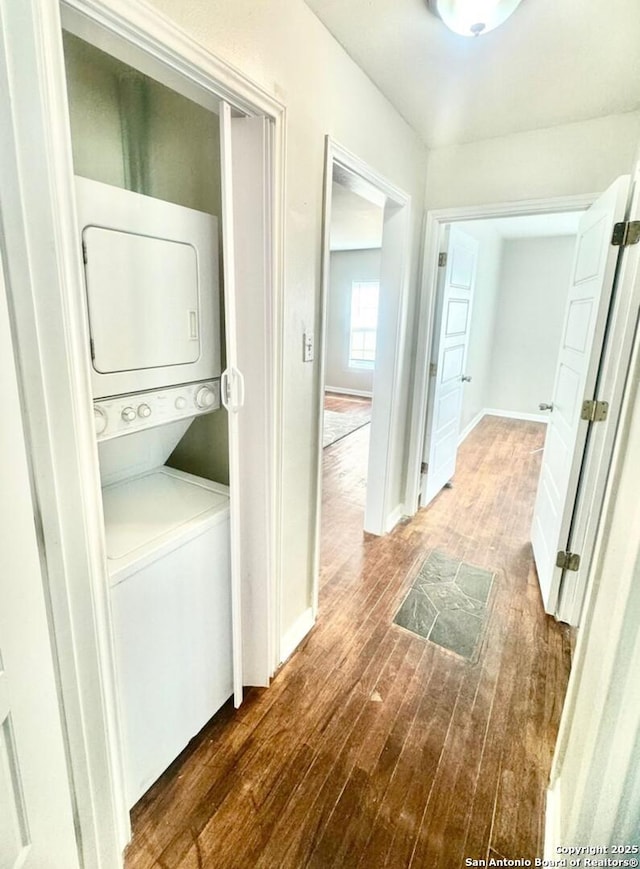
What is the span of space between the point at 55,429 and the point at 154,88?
4.15 feet

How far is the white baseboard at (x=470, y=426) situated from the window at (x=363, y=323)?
75.8 inches

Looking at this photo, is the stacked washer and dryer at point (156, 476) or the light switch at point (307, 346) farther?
the light switch at point (307, 346)

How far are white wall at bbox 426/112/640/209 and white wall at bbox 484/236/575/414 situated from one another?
4.02 meters

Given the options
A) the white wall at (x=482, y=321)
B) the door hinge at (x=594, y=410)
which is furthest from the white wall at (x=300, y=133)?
the white wall at (x=482, y=321)

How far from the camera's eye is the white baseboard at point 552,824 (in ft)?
3.70

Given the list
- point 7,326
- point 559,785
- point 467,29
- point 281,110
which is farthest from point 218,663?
point 467,29

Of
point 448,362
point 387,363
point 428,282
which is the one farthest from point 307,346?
point 448,362

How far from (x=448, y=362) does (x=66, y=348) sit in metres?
2.89

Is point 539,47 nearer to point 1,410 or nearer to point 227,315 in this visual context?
point 227,315

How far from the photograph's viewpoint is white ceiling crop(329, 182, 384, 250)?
3.56 m

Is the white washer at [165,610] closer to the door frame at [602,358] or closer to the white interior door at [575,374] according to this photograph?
the door frame at [602,358]

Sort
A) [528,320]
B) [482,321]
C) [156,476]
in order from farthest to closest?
[528,320], [482,321], [156,476]

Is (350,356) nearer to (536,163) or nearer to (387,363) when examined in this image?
(387,363)

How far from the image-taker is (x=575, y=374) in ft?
6.79
